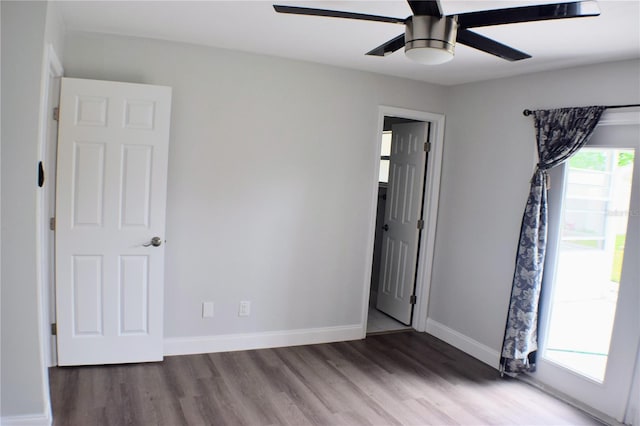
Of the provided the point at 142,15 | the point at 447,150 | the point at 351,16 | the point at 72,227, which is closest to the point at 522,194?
the point at 447,150

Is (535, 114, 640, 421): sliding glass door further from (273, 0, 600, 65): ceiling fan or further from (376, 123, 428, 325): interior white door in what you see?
(273, 0, 600, 65): ceiling fan

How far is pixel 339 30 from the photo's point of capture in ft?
9.46

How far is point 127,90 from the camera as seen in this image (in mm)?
3230

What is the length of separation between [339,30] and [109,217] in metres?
2.00

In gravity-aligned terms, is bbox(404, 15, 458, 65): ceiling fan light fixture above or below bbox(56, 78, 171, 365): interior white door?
above

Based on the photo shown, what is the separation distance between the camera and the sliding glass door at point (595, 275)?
9.80 feet

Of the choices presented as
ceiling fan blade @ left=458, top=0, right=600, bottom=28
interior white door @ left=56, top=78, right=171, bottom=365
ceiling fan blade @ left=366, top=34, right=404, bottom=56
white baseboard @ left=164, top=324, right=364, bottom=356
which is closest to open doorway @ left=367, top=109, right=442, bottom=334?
white baseboard @ left=164, top=324, right=364, bottom=356

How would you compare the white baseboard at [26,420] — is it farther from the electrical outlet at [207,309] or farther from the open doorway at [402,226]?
the open doorway at [402,226]

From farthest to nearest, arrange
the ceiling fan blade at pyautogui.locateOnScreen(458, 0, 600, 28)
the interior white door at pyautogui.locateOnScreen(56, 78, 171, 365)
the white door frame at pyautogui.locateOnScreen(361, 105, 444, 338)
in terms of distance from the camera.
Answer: the white door frame at pyautogui.locateOnScreen(361, 105, 444, 338) < the interior white door at pyautogui.locateOnScreen(56, 78, 171, 365) < the ceiling fan blade at pyautogui.locateOnScreen(458, 0, 600, 28)

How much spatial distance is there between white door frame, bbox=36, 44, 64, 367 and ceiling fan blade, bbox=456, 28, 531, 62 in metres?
2.05

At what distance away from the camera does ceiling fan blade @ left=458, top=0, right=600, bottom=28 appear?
62.9 inches

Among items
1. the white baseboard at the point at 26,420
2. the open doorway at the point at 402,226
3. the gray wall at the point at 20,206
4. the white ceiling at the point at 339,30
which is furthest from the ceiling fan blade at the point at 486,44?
the white baseboard at the point at 26,420

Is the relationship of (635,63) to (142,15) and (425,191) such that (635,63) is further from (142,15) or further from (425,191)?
(142,15)

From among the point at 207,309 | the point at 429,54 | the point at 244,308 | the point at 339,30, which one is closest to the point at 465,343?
the point at 244,308
